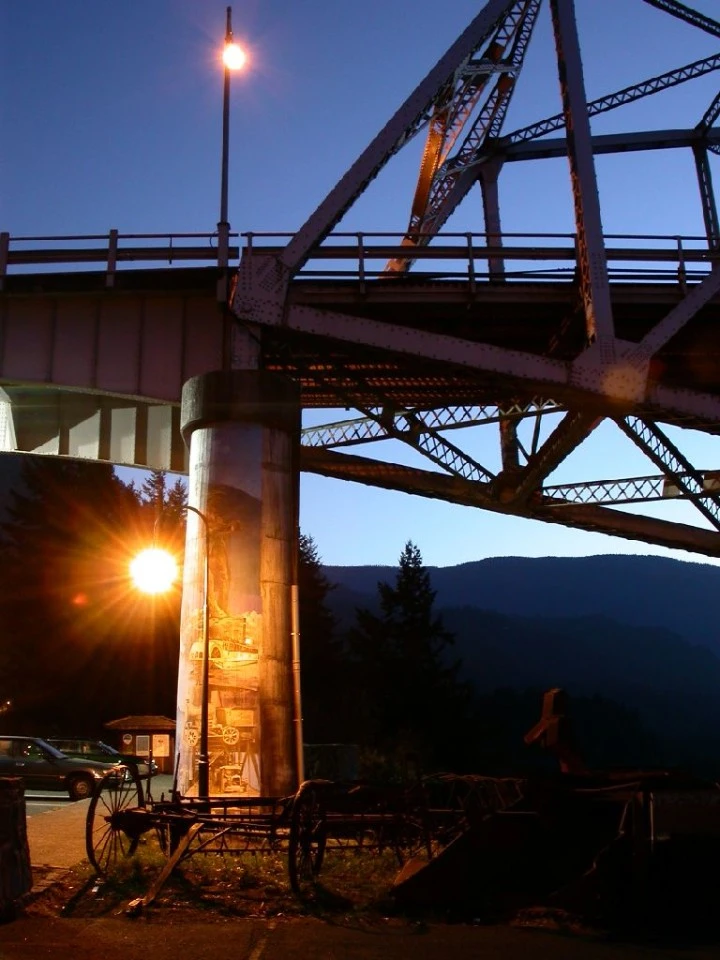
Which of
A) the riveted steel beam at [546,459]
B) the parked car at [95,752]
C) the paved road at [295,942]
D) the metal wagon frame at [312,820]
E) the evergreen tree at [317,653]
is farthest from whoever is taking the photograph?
the evergreen tree at [317,653]

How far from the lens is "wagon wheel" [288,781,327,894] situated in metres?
11.5

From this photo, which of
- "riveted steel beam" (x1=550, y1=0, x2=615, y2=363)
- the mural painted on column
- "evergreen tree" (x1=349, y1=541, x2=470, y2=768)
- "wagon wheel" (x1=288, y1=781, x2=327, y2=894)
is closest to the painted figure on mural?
the mural painted on column

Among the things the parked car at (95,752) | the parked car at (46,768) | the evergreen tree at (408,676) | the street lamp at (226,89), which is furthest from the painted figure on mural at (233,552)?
the evergreen tree at (408,676)

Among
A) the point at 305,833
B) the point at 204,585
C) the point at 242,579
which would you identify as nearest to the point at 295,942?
the point at 305,833

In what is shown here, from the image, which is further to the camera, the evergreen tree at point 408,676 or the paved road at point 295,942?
the evergreen tree at point 408,676

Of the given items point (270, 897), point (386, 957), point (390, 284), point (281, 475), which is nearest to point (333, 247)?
point (390, 284)

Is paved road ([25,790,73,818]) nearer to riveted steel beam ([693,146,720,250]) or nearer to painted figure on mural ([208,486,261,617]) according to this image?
painted figure on mural ([208,486,261,617])

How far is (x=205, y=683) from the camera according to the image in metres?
17.1

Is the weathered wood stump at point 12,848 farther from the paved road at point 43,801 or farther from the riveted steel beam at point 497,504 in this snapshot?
the riveted steel beam at point 497,504

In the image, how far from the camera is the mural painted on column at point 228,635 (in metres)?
17.4

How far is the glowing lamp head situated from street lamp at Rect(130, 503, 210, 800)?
10.7m

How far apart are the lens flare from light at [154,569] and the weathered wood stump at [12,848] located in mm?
8982

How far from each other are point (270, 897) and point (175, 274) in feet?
Answer: 45.4

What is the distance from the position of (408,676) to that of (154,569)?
5529cm
